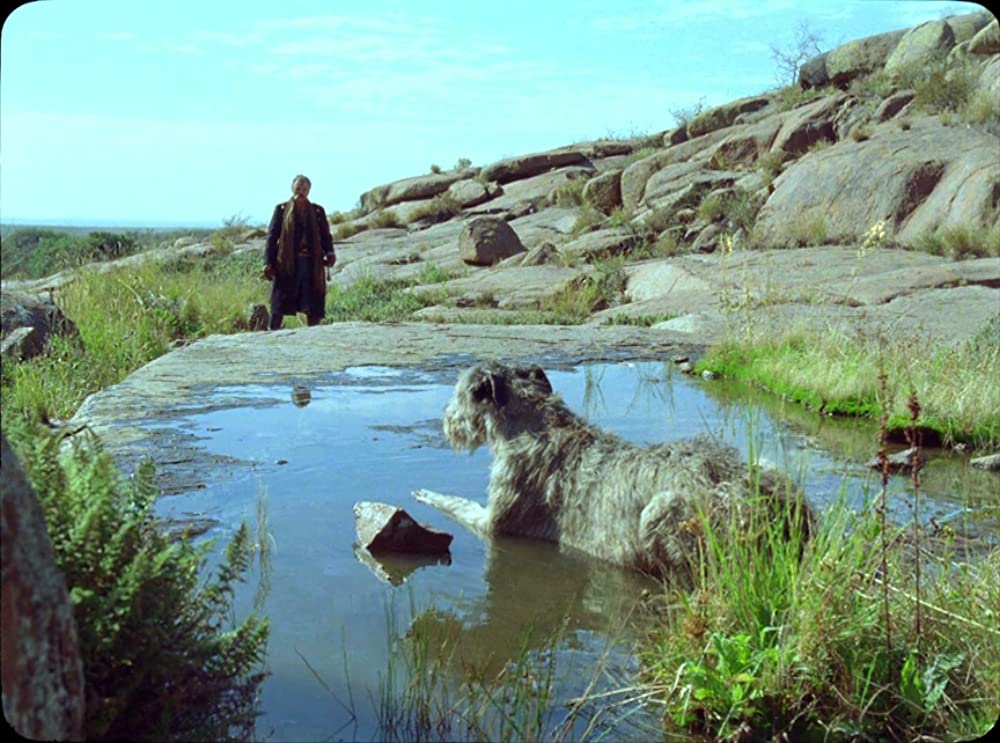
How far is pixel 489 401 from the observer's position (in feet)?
27.7

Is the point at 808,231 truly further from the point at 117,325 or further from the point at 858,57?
the point at 117,325

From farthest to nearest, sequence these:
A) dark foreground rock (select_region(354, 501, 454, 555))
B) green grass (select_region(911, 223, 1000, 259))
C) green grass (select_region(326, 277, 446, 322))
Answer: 1. green grass (select_region(911, 223, 1000, 259))
2. green grass (select_region(326, 277, 446, 322))
3. dark foreground rock (select_region(354, 501, 454, 555))

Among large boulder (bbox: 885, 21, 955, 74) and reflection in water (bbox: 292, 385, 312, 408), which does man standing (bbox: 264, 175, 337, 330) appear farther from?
large boulder (bbox: 885, 21, 955, 74)

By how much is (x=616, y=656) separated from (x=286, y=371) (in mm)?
8784

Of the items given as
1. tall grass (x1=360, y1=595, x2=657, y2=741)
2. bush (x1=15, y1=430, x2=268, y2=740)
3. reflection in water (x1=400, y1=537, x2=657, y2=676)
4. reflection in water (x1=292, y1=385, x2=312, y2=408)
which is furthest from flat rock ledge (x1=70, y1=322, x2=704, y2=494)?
bush (x1=15, y1=430, x2=268, y2=740)

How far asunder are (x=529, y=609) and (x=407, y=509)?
212cm

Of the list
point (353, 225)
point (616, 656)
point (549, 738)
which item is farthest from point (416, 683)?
point (353, 225)

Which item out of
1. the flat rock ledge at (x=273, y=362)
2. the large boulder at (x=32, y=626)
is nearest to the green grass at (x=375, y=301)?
the flat rock ledge at (x=273, y=362)

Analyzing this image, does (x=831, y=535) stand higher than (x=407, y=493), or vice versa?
(x=831, y=535)

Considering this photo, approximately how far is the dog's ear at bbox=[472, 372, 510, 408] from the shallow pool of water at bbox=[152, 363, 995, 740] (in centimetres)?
99

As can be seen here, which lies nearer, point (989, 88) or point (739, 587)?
point (739, 587)

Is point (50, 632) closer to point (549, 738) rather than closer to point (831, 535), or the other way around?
point (549, 738)

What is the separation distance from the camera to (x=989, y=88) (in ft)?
113

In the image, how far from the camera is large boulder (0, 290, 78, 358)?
46.2ft
